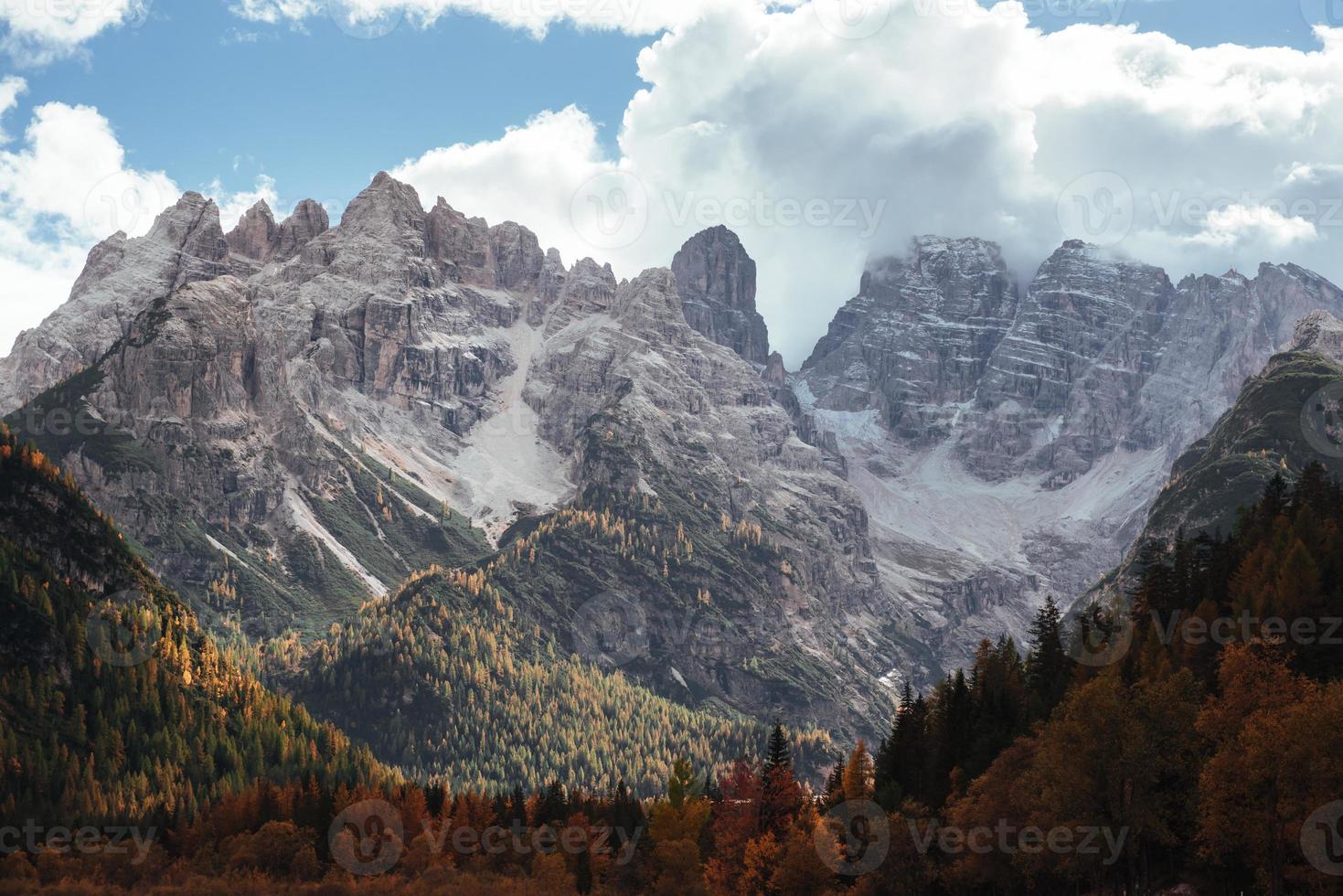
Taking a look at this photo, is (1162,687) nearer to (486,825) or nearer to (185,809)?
(486,825)

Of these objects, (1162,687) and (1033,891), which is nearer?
(1162,687)

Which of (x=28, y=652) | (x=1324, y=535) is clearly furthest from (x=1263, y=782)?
(x=28, y=652)

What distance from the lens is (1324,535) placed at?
12031cm

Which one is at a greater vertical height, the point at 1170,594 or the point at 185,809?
the point at 1170,594

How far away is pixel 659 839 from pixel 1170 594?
57324mm

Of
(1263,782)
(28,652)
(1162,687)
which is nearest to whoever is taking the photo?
(1263,782)

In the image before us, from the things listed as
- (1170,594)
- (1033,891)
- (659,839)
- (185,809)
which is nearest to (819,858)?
(1033,891)

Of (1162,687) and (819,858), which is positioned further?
(819,858)

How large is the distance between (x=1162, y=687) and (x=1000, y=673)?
4960cm

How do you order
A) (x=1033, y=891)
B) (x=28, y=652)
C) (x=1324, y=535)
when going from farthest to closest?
1. (x=28, y=652)
2. (x=1324, y=535)
3. (x=1033, y=891)

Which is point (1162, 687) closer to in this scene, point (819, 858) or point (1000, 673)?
point (819, 858)

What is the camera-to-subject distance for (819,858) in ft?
366

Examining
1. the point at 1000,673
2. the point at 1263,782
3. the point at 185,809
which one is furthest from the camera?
the point at 185,809

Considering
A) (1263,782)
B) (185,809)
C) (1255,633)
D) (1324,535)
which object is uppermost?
(1324,535)
